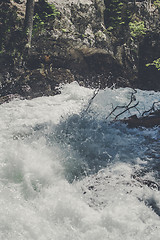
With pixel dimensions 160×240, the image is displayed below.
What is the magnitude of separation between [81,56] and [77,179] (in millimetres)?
9732

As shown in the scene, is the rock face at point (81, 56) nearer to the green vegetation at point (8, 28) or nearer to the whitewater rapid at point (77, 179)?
the green vegetation at point (8, 28)

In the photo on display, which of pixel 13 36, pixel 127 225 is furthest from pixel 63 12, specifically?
pixel 127 225

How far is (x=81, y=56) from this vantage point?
42.2ft

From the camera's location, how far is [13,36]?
10.3m

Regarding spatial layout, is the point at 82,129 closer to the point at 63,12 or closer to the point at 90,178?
the point at 90,178

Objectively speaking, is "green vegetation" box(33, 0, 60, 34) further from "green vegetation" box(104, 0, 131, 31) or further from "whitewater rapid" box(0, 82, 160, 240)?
"whitewater rapid" box(0, 82, 160, 240)

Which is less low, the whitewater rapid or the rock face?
the rock face

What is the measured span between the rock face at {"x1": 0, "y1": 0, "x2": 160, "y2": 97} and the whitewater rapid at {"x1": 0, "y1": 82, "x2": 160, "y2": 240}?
376 cm

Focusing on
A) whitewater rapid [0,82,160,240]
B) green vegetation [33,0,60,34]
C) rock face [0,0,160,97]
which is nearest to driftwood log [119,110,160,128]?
whitewater rapid [0,82,160,240]

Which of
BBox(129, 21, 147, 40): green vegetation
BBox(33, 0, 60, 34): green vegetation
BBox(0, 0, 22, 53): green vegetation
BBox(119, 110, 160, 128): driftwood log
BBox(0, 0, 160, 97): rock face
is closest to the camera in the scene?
BBox(119, 110, 160, 128): driftwood log

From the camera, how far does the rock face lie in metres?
10.5

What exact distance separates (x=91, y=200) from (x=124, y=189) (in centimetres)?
61

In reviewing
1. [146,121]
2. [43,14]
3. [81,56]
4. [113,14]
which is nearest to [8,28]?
[43,14]

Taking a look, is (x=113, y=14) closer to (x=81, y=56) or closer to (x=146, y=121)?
(x=81, y=56)
